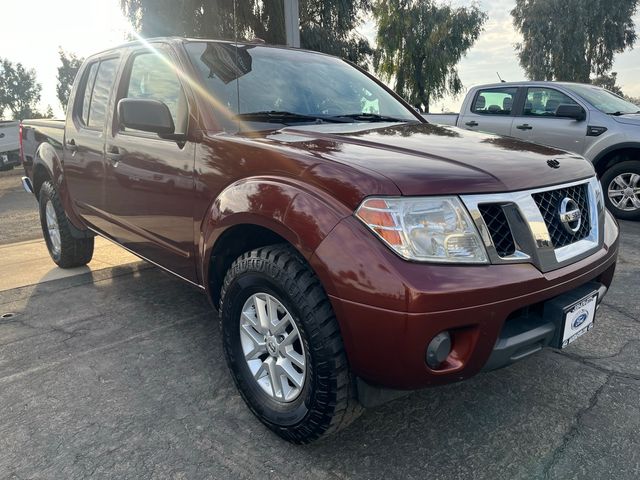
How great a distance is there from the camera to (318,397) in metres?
1.84

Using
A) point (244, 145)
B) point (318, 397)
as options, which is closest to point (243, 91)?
point (244, 145)

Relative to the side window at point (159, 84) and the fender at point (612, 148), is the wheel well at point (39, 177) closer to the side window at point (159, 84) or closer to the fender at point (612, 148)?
the side window at point (159, 84)

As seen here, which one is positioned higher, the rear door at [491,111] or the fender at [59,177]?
the rear door at [491,111]

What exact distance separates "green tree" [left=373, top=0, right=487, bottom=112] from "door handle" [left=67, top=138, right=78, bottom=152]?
20.7 meters

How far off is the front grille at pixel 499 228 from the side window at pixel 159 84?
1.56 meters

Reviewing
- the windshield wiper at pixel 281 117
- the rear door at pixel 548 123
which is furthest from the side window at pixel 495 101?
the windshield wiper at pixel 281 117

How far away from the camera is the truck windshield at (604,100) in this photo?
21.0 feet

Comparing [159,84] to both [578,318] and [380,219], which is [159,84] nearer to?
[380,219]

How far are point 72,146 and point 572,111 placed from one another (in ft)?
18.4

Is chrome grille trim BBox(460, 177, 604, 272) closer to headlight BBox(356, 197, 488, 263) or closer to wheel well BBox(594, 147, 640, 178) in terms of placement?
headlight BBox(356, 197, 488, 263)

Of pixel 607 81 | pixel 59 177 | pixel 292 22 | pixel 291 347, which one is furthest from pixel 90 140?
pixel 607 81

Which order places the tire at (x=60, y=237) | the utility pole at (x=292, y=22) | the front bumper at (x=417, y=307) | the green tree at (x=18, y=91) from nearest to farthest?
1. the front bumper at (x=417, y=307)
2. the tire at (x=60, y=237)
3. the utility pole at (x=292, y=22)
4. the green tree at (x=18, y=91)

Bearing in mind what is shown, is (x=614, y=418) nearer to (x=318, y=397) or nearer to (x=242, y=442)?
(x=318, y=397)

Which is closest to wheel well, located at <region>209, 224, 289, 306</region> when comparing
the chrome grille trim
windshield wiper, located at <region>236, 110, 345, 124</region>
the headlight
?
the headlight
